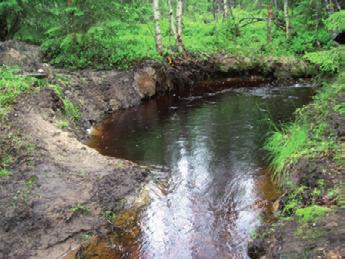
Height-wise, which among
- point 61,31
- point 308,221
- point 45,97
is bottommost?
point 308,221

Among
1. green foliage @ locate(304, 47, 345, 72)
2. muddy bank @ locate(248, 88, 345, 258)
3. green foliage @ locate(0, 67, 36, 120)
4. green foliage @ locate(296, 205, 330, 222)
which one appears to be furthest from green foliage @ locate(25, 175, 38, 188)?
green foliage @ locate(304, 47, 345, 72)

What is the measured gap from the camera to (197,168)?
8289mm

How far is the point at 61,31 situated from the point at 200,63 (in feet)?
19.8

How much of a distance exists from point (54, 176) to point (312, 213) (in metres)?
4.42

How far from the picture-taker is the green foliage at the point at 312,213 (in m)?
4.59

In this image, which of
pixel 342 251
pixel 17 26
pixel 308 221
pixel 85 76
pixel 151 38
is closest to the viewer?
pixel 342 251

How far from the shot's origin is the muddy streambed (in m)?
5.69

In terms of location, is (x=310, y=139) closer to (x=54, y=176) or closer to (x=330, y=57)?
(x=330, y=57)

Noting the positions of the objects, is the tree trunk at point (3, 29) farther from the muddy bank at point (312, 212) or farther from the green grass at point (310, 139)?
the muddy bank at point (312, 212)

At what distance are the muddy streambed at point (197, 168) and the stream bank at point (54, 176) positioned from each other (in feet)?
1.32

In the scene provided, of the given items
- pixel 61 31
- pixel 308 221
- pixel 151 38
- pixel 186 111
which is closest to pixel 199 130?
pixel 186 111

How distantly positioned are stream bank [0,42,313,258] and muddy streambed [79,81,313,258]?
40 centimetres

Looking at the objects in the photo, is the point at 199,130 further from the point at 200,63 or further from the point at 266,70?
the point at 266,70

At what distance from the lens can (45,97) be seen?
10234 mm
